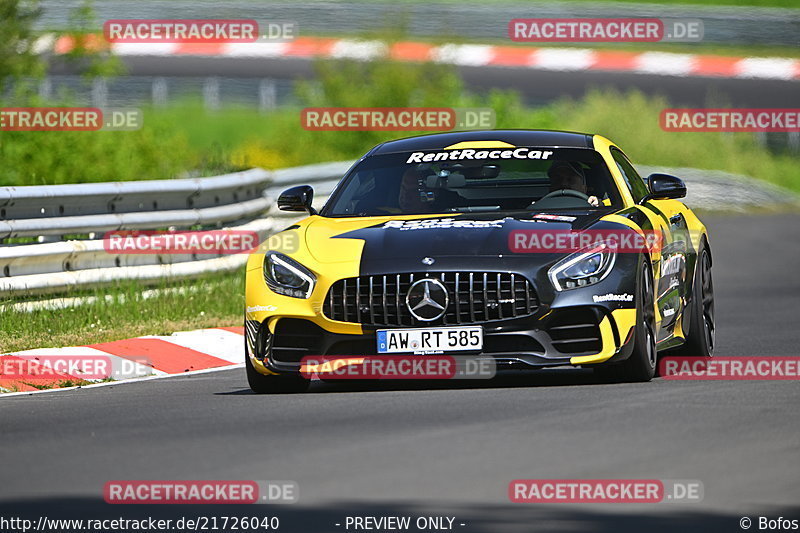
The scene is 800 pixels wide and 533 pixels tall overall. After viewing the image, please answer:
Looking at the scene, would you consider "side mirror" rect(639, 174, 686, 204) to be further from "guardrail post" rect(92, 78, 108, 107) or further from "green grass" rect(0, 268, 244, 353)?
"guardrail post" rect(92, 78, 108, 107)

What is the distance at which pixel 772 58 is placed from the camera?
31375mm

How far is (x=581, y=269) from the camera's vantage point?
945 centimetres

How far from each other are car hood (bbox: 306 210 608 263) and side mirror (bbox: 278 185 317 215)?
694 millimetres

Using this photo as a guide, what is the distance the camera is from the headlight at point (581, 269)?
370 inches

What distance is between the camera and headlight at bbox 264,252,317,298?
9703 millimetres

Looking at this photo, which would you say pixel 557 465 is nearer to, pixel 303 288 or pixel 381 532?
pixel 381 532

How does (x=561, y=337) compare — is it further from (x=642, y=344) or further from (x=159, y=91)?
(x=159, y=91)
